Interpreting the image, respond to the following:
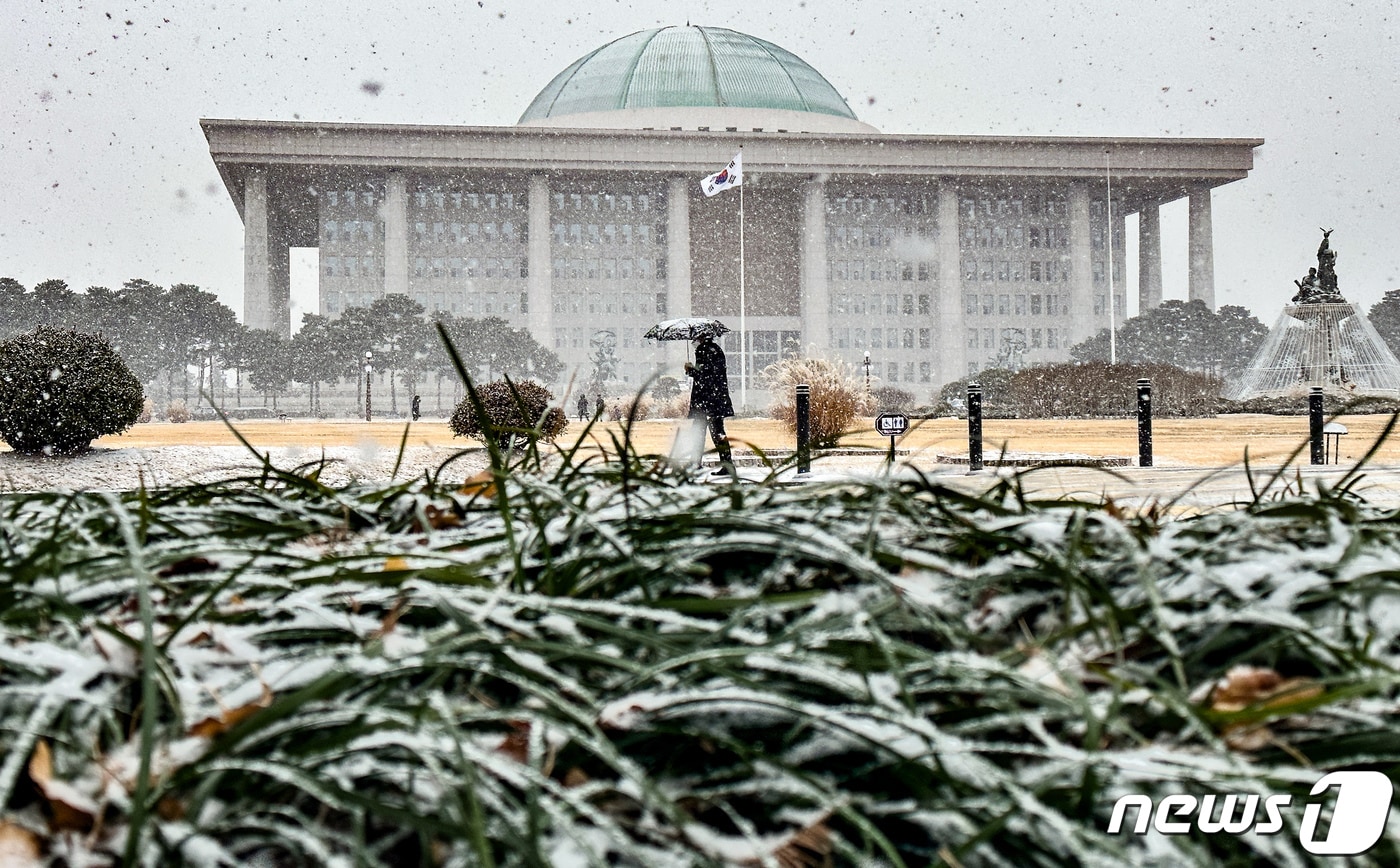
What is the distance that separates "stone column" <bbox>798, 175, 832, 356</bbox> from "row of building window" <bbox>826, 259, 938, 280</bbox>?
4383 mm

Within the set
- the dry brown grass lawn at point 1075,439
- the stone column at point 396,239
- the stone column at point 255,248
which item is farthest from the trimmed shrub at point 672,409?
the stone column at point 255,248

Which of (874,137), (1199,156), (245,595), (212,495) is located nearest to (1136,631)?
(245,595)

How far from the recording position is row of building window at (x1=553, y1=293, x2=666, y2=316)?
73.7m

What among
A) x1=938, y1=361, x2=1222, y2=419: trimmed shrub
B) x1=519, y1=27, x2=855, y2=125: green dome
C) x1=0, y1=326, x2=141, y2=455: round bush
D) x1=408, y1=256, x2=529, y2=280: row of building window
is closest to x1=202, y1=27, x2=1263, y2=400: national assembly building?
x1=408, y1=256, x2=529, y2=280: row of building window

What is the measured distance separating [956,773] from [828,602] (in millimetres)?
172

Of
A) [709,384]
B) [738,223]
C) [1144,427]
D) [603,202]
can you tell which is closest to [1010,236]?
[738,223]

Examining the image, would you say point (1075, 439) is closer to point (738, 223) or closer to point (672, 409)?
point (672, 409)

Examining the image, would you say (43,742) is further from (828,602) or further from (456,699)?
(828,602)

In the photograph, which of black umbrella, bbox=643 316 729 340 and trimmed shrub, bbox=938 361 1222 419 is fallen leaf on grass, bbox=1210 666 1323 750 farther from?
trimmed shrub, bbox=938 361 1222 419

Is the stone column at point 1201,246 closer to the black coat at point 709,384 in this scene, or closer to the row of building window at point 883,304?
the row of building window at point 883,304

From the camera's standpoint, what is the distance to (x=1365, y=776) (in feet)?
1.93

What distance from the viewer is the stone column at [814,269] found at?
218ft

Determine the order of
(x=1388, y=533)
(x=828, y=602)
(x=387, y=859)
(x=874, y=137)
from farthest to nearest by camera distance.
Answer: (x=874, y=137) → (x=1388, y=533) → (x=828, y=602) → (x=387, y=859)

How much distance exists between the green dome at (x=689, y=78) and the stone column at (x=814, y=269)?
8.91 meters
